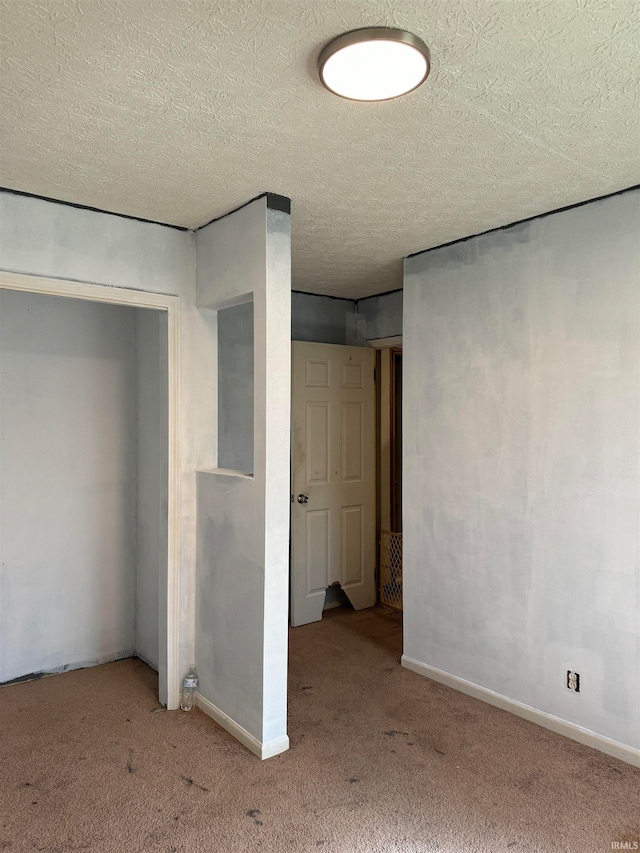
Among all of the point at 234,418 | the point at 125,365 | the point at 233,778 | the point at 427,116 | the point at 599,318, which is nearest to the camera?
the point at 427,116

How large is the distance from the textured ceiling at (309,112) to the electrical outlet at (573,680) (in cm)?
220

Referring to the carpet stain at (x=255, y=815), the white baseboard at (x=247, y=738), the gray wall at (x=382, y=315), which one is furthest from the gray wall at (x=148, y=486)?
the gray wall at (x=382, y=315)

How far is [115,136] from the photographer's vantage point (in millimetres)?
2117

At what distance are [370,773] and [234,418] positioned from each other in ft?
6.30

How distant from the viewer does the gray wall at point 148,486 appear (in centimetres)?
363

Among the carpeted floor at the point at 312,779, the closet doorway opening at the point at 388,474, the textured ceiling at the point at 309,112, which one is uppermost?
the textured ceiling at the point at 309,112

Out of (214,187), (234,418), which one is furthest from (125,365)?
(214,187)

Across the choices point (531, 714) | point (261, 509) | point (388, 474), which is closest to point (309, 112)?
point (261, 509)

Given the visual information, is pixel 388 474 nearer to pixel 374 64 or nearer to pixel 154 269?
pixel 154 269

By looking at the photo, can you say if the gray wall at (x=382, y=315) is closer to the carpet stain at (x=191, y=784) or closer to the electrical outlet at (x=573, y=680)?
the electrical outlet at (x=573, y=680)

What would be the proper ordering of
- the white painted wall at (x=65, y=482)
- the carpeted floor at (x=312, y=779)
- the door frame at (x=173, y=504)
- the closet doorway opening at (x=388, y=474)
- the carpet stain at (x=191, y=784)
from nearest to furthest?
the carpeted floor at (x=312, y=779), the carpet stain at (x=191, y=784), the door frame at (x=173, y=504), the white painted wall at (x=65, y=482), the closet doorway opening at (x=388, y=474)

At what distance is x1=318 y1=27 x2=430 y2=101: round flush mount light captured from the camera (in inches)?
60.5

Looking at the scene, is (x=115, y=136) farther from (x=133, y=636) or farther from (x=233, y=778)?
(x=133, y=636)

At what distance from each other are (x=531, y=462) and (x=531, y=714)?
1.25 meters
